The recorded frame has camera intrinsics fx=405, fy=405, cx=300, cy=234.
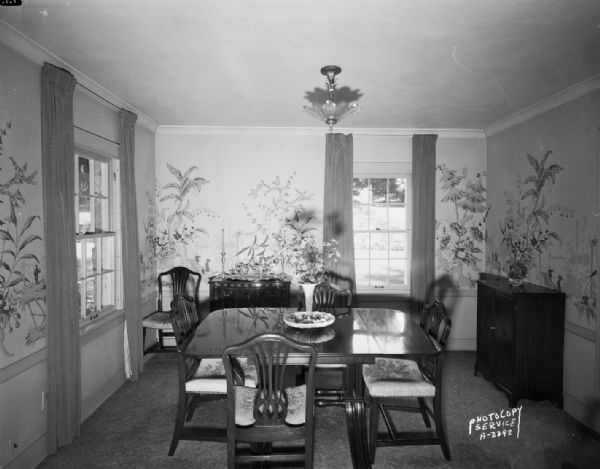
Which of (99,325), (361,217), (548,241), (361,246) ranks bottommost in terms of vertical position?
(99,325)

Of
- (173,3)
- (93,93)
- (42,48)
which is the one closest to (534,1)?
(173,3)

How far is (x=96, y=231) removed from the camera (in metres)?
4.00

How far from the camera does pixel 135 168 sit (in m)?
4.75

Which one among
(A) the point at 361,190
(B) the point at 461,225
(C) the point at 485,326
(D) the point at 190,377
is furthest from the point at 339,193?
(D) the point at 190,377

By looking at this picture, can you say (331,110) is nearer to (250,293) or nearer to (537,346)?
(250,293)

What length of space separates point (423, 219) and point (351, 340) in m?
2.85

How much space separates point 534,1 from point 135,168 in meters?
4.12

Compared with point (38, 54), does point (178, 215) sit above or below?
below

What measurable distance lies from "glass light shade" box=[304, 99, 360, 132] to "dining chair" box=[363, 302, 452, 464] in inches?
69.7

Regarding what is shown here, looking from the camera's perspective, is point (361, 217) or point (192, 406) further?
point (361, 217)

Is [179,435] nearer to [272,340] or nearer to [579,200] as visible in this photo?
[272,340]

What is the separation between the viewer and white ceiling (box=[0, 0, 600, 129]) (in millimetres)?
2338

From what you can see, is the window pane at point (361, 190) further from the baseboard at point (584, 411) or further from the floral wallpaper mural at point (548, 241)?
the baseboard at point (584, 411)

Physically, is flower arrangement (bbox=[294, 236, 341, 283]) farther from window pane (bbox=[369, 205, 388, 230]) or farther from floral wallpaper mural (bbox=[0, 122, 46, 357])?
floral wallpaper mural (bbox=[0, 122, 46, 357])
